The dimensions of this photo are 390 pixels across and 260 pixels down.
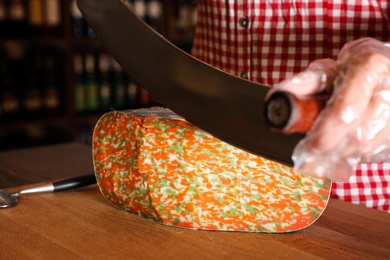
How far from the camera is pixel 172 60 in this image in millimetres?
638

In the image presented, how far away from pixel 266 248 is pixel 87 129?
7.04 feet

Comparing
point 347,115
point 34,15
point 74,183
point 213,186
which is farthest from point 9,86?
point 347,115

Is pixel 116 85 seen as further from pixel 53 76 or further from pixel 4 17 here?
pixel 4 17

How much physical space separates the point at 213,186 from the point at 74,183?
0.25 meters

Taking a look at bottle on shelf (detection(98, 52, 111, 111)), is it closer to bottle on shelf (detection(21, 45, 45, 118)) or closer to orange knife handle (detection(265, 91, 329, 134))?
bottle on shelf (detection(21, 45, 45, 118))

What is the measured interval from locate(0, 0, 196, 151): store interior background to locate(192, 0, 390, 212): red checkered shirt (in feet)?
4.32

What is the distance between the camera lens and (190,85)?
0.61m

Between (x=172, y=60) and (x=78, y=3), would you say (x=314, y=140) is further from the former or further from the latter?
(x=78, y=3)

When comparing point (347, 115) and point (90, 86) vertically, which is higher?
point (347, 115)

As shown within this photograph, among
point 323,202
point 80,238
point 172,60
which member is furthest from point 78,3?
point 323,202

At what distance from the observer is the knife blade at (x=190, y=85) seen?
1.78ft

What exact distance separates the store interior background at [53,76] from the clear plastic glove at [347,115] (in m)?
2.05

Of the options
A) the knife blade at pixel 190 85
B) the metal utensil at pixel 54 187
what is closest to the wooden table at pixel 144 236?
the metal utensil at pixel 54 187

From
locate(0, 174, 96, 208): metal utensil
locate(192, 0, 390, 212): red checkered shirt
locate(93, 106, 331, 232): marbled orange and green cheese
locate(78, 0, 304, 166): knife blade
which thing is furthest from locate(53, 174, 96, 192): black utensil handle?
locate(192, 0, 390, 212): red checkered shirt
